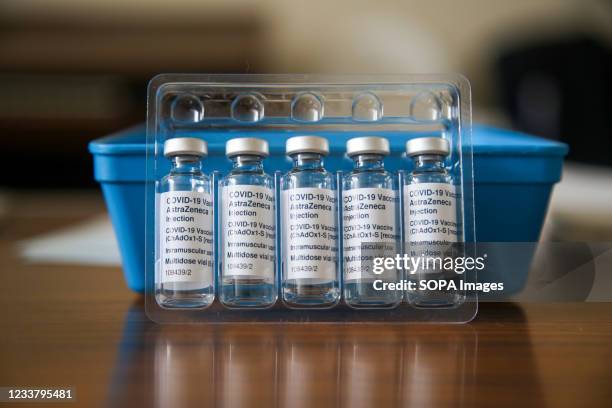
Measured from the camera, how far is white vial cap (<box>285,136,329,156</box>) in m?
0.53

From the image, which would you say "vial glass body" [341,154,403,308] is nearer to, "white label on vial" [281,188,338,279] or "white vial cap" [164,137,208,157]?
"white label on vial" [281,188,338,279]

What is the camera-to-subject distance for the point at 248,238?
1.64ft

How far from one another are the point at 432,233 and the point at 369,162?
9 cm

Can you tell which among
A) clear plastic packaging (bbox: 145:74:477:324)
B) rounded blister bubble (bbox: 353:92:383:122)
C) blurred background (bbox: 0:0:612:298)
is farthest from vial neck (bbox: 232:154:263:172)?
blurred background (bbox: 0:0:612:298)

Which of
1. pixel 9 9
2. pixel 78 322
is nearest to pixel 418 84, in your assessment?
pixel 78 322

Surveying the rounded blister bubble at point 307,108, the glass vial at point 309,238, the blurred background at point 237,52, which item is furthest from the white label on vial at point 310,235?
the blurred background at point 237,52

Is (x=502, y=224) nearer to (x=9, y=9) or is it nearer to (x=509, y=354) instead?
(x=509, y=354)

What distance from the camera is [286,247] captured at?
513mm

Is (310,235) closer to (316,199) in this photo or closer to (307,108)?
(316,199)

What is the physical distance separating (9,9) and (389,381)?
7.19 ft

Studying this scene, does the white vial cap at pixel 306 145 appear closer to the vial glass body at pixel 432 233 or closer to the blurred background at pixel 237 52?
the vial glass body at pixel 432 233

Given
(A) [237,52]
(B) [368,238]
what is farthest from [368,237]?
(A) [237,52]

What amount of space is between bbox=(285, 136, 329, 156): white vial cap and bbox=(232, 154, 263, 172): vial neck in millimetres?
30

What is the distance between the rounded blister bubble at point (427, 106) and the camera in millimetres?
580
